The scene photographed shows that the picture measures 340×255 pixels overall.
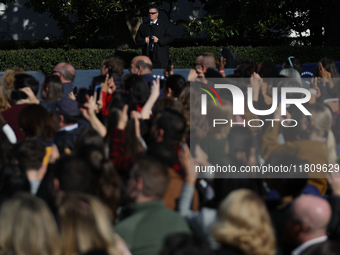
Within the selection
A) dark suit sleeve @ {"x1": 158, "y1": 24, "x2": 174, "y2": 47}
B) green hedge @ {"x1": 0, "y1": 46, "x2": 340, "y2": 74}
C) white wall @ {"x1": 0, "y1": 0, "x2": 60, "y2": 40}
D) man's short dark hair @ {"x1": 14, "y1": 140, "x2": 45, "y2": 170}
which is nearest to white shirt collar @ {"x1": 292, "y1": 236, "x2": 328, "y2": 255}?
man's short dark hair @ {"x1": 14, "y1": 140, "x2": 45, "y2": 170}

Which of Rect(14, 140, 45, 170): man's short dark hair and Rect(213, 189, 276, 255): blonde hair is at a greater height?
Rect(14, 140, 45, 170): man's short dark hair

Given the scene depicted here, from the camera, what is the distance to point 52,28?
73.5 feet

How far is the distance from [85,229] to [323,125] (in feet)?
8.87

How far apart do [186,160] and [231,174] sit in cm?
39

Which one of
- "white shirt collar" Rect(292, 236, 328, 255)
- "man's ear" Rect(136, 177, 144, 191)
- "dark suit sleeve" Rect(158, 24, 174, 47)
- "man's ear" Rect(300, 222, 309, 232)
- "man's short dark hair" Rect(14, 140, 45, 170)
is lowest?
"white shirt collar" Rect(292, 236, 328, 255)

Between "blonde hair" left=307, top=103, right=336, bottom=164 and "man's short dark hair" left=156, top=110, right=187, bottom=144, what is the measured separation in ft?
4.12

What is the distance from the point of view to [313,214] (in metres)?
3.14

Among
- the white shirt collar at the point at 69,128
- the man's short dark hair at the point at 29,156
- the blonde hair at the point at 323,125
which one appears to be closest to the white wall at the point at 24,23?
the white shirt collar at the point at 69,128

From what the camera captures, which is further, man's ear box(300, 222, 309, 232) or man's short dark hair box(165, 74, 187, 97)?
man's short dark hair box(165, 74, 187, 97)

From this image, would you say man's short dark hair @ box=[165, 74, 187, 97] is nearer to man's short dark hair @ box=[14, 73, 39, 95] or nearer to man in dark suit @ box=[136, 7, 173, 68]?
man's short dark hair @ box=[14, 73, 39, 95]

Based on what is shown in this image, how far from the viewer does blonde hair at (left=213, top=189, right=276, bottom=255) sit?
2879mm

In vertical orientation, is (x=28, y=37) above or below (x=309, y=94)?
above

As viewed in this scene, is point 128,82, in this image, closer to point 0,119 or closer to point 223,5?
point 0,119

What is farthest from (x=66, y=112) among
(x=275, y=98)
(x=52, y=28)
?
(x=52, y=28)
